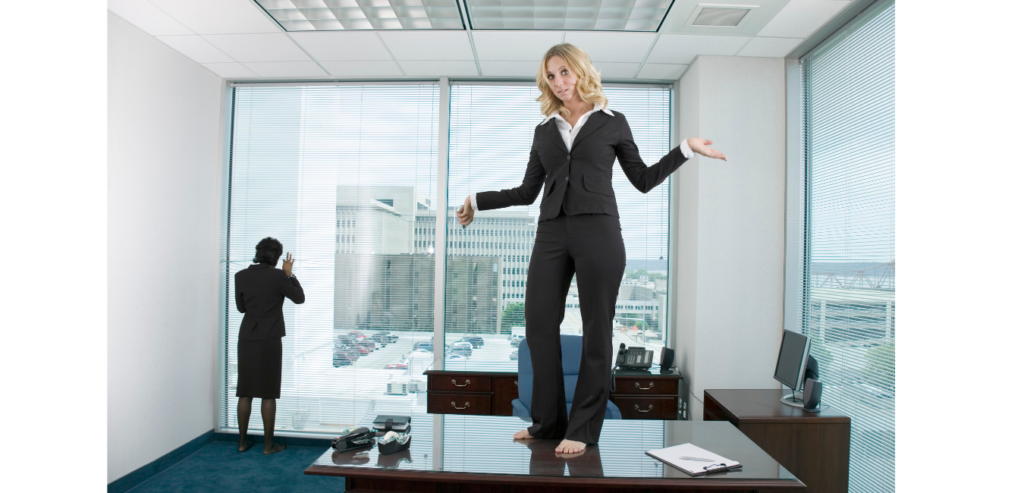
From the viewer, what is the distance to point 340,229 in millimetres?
4039

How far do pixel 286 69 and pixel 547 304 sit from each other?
132 inches

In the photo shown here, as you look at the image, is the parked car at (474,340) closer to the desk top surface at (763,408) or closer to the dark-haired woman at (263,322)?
Answer: the dark-haired woman at (263,322)

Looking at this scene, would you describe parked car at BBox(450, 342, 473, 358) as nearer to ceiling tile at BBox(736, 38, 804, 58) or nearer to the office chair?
the office chair

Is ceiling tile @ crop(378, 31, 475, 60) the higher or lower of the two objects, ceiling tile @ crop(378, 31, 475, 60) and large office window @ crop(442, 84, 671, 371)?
the higher

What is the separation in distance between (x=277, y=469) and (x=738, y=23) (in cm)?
429

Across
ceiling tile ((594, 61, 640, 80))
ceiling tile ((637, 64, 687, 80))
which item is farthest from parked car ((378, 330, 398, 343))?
ceiling tile ((637, 64, 687, 80))

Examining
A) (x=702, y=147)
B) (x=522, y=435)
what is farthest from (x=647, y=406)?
(x=702, y=147)

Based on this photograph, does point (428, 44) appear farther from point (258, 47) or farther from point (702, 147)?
point (702, 147)

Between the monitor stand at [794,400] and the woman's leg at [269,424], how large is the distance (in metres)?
3.48

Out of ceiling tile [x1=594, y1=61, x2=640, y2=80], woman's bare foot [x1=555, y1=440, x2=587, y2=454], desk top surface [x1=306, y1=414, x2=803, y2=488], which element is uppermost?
ceiling tile [x1=594, y1=61, x2=640, y2=80]

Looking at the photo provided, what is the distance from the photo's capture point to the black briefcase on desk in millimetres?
1669

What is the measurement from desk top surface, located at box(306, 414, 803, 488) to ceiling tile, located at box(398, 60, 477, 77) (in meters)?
2.76

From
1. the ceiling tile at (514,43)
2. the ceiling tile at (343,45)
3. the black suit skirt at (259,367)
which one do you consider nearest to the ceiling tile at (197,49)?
the ceiling tile at (343,45)

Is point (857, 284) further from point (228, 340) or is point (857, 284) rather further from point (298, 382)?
Result: point (228, 340)
